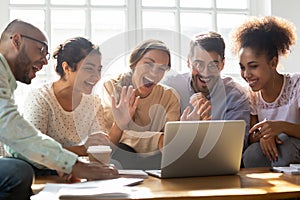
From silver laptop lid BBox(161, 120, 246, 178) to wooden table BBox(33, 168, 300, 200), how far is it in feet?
0.12

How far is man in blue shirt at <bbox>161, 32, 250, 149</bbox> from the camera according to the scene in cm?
219

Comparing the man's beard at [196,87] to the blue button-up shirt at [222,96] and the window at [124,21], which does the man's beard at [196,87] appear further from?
the window at [124,21]

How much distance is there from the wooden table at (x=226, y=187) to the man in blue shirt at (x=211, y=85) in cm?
65

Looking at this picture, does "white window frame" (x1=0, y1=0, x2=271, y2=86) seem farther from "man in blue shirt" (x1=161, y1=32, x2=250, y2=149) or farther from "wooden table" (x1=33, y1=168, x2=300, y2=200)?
"wooden table" (x1=33, y1=168, x2=300, y2=200)

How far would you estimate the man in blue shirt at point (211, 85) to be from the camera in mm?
2188

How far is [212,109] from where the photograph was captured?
2.22m

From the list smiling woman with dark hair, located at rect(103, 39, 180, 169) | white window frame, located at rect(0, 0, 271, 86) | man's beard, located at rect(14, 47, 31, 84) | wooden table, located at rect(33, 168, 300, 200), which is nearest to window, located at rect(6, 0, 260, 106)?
white window frame, located at rect(0, 0, 271, 86)

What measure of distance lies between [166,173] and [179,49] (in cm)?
154

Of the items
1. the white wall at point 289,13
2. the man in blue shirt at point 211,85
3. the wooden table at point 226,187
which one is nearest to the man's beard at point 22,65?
the wooden table at point 226,187

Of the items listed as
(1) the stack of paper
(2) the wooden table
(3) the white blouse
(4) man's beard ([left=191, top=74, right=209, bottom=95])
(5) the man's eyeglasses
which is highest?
(5) the man's eyeglasses

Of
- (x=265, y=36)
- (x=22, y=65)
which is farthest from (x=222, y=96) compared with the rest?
(x=22, y=65)

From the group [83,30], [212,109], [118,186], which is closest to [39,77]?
[83,30]

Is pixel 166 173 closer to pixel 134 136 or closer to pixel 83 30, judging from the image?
pixel 134 136

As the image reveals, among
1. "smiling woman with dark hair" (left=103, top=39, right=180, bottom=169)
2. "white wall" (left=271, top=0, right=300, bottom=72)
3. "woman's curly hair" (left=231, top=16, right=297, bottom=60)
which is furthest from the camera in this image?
"white wall" (left=271, top=0, right=300, bottom=72)
